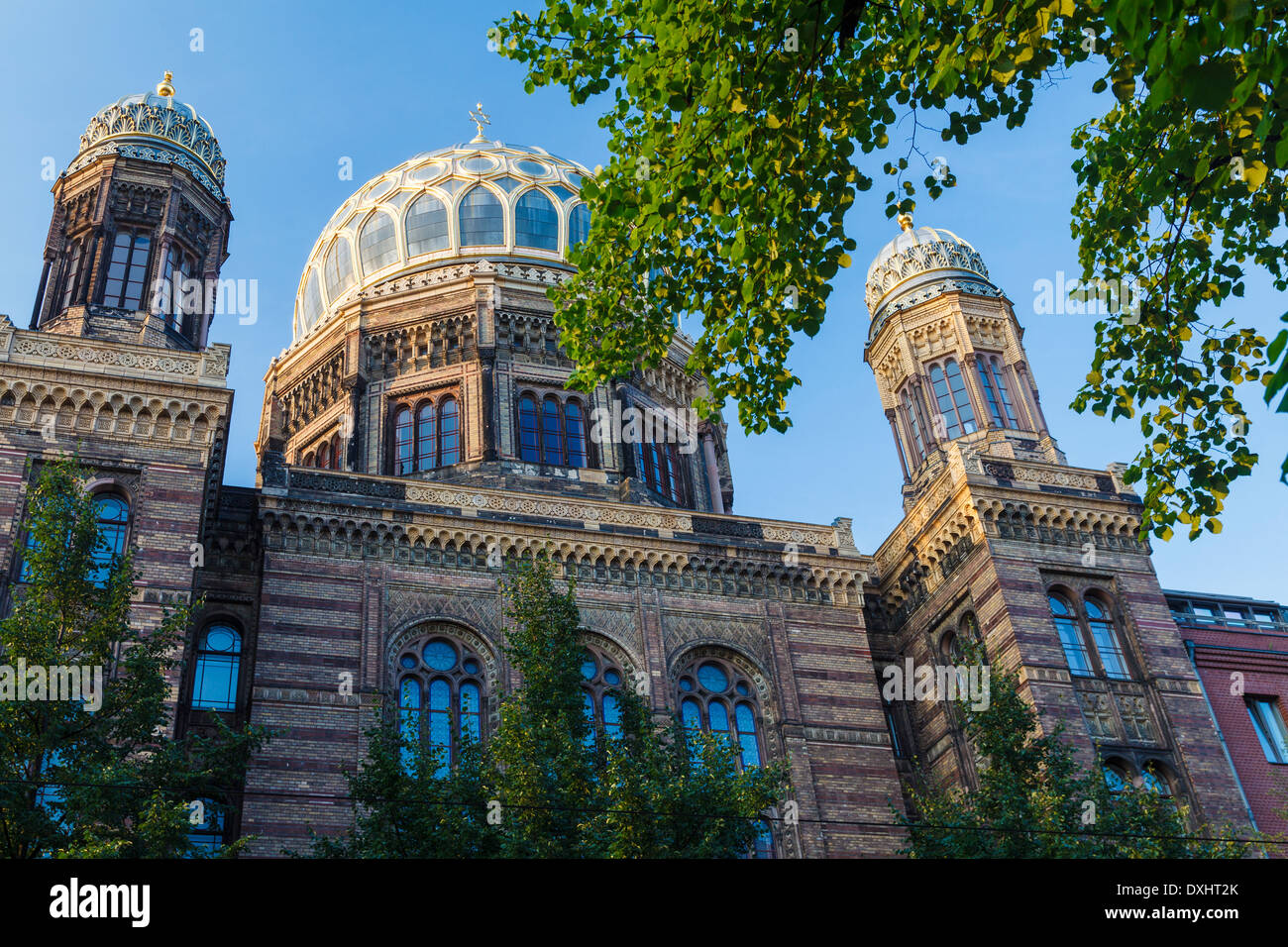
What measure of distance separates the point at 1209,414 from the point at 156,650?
1378 centimetres

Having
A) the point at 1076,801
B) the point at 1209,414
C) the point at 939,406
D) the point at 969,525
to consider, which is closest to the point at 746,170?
the point at 1209,414

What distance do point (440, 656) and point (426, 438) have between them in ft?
29.4

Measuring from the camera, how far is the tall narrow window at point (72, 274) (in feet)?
89.7

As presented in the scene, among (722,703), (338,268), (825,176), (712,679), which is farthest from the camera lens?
(338,268)

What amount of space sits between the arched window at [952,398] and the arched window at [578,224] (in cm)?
1104

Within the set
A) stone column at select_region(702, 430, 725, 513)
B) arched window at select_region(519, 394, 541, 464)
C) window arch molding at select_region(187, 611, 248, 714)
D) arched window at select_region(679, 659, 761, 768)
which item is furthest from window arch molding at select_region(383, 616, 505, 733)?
stone column at select_region(702, 430, 725, 513)

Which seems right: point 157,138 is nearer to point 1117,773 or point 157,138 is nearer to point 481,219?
point 481,219

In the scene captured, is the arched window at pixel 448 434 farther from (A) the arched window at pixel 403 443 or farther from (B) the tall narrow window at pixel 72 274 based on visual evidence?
(B) the tall narrow window at pixel 72 274

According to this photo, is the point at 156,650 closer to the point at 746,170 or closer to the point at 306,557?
the point at 306,557

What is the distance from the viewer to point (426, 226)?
3675cm

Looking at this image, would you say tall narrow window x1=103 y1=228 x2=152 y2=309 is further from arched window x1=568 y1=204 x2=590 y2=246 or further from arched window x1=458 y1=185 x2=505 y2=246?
arched window x1=568 y1=204 x2=590 y2=246

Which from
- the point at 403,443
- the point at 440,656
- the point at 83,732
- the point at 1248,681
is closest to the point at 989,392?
the point at 1248,681
